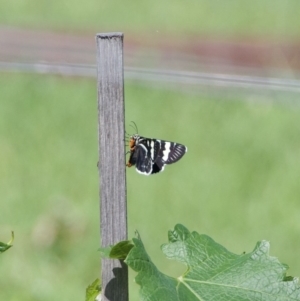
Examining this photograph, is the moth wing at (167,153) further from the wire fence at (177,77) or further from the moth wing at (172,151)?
the wire fence at (177,77)

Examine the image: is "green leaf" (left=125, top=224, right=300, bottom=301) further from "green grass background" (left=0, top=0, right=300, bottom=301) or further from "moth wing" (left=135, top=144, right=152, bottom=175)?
"green grass background" (left=0, top=0, right=300, bottom=301)

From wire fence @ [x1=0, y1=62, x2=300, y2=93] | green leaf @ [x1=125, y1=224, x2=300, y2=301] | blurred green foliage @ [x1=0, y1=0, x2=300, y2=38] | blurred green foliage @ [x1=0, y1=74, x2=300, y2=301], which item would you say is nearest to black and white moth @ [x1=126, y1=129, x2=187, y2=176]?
green leaf @ [x1=125, y1=224, x2=300, y2=301]

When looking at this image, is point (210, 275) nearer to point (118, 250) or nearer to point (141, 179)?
point (118, 250)

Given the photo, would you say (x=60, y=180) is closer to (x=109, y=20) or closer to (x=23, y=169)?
(x=23, y=169)

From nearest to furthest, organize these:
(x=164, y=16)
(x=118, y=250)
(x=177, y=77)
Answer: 1. (x=118, y=250)
2. (x=177, y=77)
3. (x=164, y=16)

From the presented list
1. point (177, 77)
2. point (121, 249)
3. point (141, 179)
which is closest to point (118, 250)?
point (121, 249)

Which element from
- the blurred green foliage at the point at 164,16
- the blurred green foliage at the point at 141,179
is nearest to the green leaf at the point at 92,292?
the blurred green foliage at the point at 141,179
